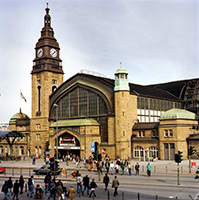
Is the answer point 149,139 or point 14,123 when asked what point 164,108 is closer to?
point 149,139

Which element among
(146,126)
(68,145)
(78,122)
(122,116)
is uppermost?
(122,116)

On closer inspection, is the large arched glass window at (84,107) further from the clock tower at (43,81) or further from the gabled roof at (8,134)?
the gabled roof at (8,134)

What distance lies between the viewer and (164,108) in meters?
80.0

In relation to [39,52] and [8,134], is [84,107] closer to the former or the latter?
[8,134]

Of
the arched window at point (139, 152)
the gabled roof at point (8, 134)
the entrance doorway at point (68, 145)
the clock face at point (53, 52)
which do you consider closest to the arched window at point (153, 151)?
the arched window at point (139, 152)

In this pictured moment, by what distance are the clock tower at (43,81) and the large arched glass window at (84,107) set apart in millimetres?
4971

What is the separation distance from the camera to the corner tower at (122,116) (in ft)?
205

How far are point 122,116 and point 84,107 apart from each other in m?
10.5

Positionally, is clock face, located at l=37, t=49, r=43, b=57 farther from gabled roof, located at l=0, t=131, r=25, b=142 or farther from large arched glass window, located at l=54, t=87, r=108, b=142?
gabled roof, located at l=0, t=131, r=25, b=142

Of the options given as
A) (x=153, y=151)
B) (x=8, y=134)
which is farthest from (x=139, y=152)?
(x=8, y=134)

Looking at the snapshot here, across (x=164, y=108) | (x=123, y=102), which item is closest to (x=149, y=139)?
(x=123, y=102)

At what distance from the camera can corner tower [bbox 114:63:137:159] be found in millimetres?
62438

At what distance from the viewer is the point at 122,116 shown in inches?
2478

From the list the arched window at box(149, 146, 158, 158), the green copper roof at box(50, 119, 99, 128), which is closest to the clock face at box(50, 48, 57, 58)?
the green copper roof at box(50, 119, 99, 128)
